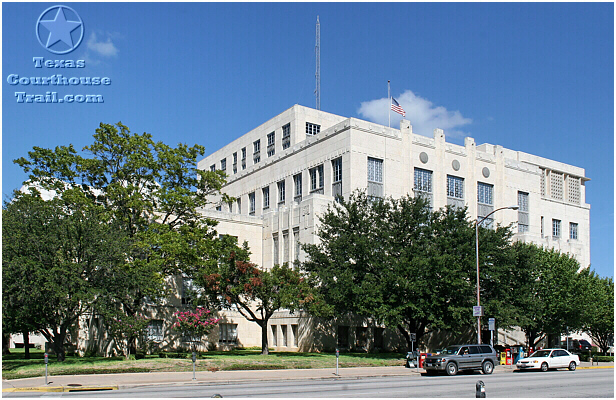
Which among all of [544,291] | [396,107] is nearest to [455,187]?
[396,107]

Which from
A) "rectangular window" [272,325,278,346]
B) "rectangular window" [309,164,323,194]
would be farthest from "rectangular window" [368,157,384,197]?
"rectangular window" [272,325,278,346]

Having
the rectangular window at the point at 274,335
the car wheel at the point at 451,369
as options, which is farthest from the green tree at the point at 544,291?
the rectangular window at the point at 274,335

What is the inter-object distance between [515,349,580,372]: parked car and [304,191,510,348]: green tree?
6026 mm

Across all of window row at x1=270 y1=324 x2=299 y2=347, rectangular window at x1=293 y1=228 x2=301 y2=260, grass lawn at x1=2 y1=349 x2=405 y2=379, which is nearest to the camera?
grass lawn at x1=2 y1=349 x2=405 y2=379

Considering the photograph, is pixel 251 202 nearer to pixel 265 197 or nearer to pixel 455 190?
pixel 265 197

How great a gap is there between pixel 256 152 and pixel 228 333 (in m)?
28.0

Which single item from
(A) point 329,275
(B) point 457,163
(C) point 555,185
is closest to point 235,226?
(A) point 329,275

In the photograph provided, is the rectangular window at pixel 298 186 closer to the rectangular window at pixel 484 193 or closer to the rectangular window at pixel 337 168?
the rectangular window at pixel 337 168

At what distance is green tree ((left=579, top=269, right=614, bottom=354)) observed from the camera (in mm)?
46906

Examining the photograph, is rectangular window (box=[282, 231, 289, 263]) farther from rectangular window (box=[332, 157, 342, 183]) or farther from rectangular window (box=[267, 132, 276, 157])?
rectangular window (box=[267, 132, 276, 157])

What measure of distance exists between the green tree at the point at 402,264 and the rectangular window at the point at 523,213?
83.3 feet

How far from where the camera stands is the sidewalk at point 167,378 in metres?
23.6

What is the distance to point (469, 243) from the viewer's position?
42.6m

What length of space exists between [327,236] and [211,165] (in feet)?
153
